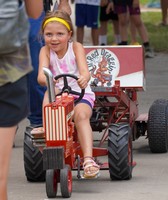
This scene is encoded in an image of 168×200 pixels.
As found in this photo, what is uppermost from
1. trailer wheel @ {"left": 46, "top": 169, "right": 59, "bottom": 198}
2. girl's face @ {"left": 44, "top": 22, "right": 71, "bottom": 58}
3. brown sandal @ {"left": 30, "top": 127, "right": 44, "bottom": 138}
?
girl's face @ {"left": 44, "top": 22, "right": 71, "bottom": 58}

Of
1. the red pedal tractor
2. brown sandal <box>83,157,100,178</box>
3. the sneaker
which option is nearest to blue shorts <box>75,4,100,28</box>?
the sneaker

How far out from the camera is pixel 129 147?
275 inches

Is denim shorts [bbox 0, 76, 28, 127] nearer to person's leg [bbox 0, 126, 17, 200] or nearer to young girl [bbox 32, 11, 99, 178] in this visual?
person's leg [bbox 0, 126, 17, 200]

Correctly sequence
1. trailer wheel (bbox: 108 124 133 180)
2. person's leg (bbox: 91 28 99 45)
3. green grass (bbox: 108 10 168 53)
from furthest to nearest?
green grass (bbox: 108 10 168 53) < person's leg (bbox: 91 28 99 45) < trailer wheel (bbox: 108 124 133 180)

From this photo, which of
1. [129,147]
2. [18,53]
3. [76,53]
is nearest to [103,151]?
[129,147]

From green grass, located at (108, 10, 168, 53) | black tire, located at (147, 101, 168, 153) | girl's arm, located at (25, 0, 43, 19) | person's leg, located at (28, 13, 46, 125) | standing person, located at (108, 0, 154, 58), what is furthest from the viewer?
green grass, located at (108, 10, 168, 53)

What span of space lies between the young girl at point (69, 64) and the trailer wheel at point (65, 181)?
0.21m

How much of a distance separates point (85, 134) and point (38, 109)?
1.28 metres

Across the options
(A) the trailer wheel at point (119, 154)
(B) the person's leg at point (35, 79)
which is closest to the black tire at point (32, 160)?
(A) the trailer wheel at point (119, 154)

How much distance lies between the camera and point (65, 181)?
6285 mm

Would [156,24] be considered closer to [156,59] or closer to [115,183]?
[156,59]

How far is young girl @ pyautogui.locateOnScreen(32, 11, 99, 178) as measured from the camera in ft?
21.8

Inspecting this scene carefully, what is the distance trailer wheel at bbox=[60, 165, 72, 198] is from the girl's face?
3.40 ft

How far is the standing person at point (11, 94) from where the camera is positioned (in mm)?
4145
